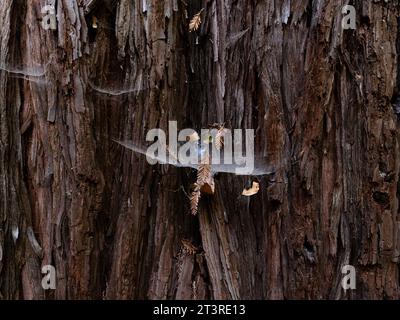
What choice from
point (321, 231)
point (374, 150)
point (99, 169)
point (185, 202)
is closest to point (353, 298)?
point (321, 231)

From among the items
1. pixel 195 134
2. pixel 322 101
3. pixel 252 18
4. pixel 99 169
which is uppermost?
pixel 252 18

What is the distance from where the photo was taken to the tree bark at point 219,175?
1722mm

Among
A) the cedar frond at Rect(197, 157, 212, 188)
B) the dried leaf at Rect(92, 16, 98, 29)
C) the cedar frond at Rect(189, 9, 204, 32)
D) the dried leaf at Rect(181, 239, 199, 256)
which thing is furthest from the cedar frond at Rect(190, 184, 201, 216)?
the dried leaf at Rect(92, 16, 98, 29)

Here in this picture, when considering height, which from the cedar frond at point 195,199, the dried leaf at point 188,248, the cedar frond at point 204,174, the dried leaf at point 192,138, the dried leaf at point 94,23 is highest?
the dried leaf at point 94,23

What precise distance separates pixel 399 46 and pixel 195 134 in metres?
0.87

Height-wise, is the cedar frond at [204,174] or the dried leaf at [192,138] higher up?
the dried leaf at [192,138]

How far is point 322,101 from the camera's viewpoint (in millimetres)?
1719

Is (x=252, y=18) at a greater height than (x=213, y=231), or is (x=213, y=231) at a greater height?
(x=252, y=18)

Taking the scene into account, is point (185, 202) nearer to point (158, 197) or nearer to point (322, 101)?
point (158, 197)

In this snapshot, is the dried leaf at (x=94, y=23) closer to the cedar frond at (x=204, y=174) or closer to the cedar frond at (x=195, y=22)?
the cedar frond at (x=195, y=22)

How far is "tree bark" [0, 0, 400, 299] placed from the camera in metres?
1.72

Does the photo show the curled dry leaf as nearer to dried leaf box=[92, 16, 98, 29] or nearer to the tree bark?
the tree bark

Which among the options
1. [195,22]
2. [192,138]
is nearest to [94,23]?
[195,22]

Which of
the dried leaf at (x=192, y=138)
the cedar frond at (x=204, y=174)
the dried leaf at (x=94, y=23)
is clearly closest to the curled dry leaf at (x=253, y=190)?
the cedar frond at (x=204, y=174)
